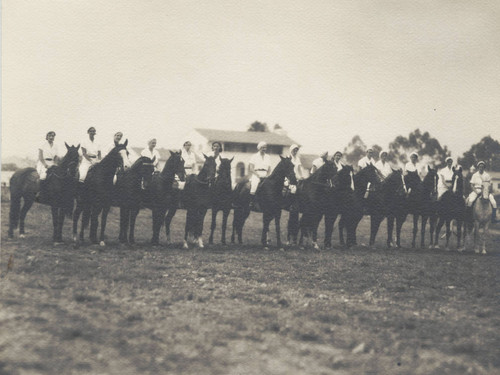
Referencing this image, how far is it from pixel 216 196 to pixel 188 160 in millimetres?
1185

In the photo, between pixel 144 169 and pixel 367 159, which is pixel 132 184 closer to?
pixel 144 169

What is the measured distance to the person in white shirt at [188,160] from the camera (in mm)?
10804

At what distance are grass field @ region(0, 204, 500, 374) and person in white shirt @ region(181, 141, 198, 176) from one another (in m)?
2.47

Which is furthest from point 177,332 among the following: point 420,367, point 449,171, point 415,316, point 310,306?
point 449,171

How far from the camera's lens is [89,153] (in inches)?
385

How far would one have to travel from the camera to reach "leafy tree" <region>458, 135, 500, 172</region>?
9833mm

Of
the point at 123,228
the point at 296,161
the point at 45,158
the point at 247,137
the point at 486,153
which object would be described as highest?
the point at 247,137

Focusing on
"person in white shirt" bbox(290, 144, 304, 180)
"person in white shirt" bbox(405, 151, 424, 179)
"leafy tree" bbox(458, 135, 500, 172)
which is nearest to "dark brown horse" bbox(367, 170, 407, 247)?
"person in white shirt" bbox(405, 151, 424, 179)

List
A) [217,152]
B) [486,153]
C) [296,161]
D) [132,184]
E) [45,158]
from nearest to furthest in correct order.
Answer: [45,158], [132,184], [486,153], [217,152], [296,161]

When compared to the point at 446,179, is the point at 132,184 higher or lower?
lower

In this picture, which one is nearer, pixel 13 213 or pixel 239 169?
pixel 13 213

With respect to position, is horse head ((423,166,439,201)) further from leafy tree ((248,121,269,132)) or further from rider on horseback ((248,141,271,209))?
leafy tree ((248,121,269,132))

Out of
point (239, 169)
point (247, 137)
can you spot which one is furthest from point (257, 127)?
point (239, 169)

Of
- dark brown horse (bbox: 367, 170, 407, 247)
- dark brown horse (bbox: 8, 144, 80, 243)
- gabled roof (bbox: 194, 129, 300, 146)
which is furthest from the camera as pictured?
gabled roof (bbox: 194, 129, 300, 146)
